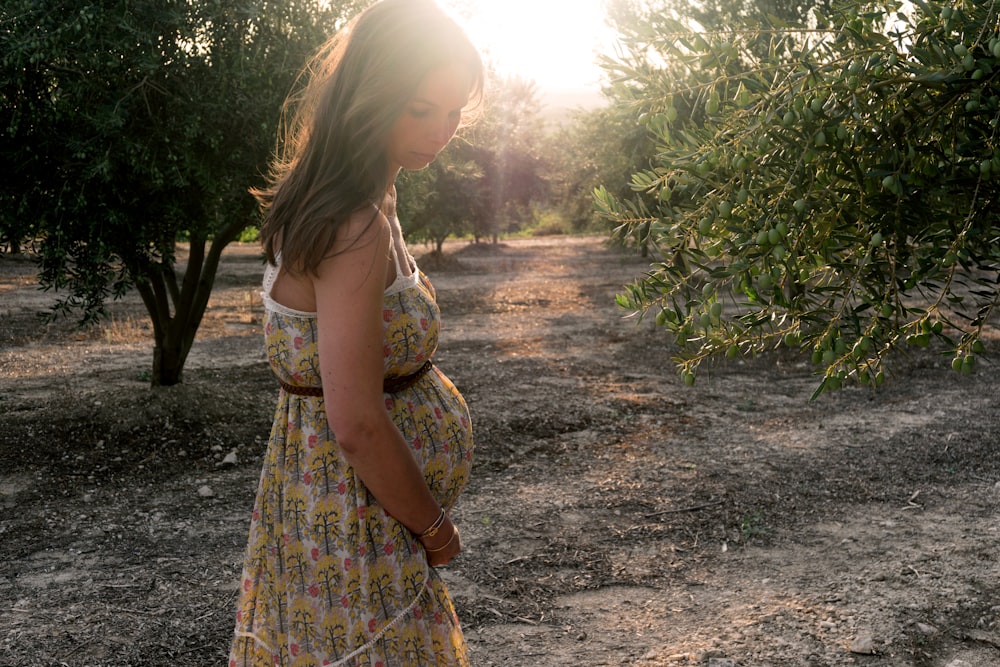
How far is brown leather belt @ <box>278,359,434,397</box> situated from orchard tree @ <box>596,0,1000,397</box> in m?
0.72

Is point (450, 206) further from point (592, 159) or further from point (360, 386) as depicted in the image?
point (360, 386)

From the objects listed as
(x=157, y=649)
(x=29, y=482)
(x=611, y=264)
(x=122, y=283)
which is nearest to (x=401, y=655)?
(x=157, y=649)

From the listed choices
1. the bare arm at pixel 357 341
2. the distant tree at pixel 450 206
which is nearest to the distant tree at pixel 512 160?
the distant tree at pixel 450 206

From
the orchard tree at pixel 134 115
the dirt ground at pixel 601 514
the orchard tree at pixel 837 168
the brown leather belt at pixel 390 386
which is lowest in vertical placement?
the dirt ground at pixel 601 514

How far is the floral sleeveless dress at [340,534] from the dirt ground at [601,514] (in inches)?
92.3

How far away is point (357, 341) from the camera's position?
194cm

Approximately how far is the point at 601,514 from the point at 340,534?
4403 millimetres

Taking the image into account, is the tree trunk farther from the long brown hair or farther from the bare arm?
the bare arm

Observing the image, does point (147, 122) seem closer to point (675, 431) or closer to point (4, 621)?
point (4, 621)

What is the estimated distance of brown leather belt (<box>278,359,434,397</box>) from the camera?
2244mm

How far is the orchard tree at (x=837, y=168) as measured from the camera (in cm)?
230

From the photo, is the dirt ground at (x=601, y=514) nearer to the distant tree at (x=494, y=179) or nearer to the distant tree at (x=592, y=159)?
the distant tree at (x=592, y=159)

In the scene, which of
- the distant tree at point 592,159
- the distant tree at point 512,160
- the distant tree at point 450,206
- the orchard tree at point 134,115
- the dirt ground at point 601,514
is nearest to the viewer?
the dirt ground at point 601,514

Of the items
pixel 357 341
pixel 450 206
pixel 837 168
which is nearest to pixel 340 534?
pixel 357 341
